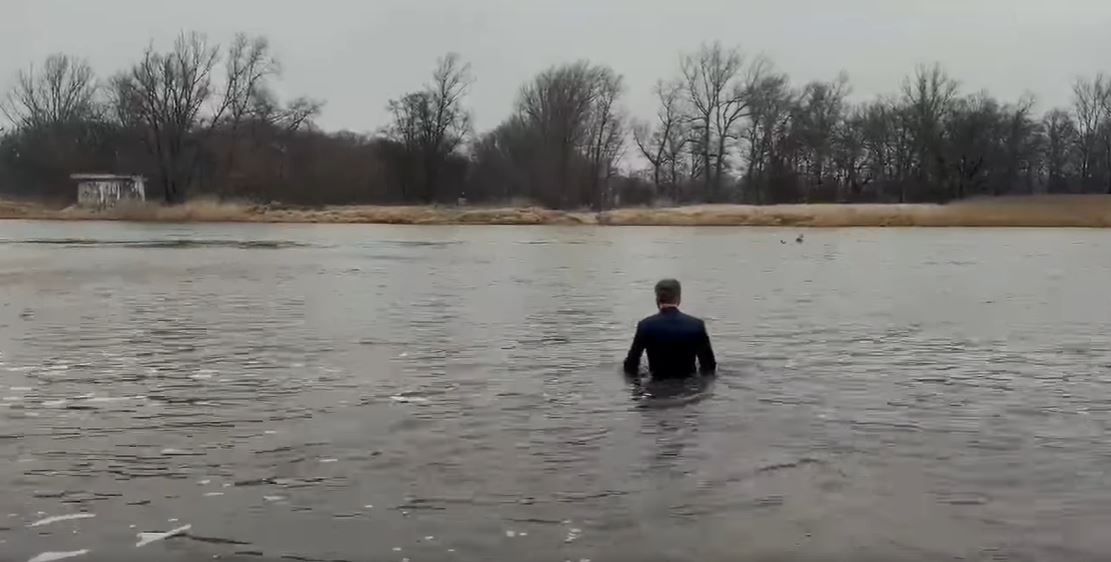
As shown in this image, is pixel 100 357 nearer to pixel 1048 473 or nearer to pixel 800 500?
pixel 800 500

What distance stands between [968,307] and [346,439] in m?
16.4

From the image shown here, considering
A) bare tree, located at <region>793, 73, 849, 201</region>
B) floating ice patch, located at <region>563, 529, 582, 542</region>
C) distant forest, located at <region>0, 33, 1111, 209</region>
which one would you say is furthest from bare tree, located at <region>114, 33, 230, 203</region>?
floating ice patch, located at <region>563, 529, 582, 542</region>

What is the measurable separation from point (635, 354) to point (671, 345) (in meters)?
0.41

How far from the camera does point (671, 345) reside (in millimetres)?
11930

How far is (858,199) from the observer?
298 ft

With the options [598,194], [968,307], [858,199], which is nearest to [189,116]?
[598,194]

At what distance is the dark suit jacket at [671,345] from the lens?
38.7 feet

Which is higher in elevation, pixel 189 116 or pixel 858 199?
pixel 189 116

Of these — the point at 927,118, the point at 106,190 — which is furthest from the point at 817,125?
the point at 106,190

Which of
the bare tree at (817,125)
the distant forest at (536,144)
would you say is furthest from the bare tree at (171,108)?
the bare tree at (817,125)

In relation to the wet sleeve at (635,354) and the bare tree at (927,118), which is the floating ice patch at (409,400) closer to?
the wet sleeve at (635,354)

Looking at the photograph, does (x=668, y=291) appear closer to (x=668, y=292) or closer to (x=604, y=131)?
(x=668, y=292)

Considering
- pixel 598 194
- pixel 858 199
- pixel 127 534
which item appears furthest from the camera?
pixel 598 194

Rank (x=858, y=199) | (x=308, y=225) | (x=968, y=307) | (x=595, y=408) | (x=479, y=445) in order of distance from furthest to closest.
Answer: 1. (x=858, y=199)
2. (x=308, y=225)
3. (x=968, y=307)
4. (x=595, y=408)
5. (x=479, y=445)
